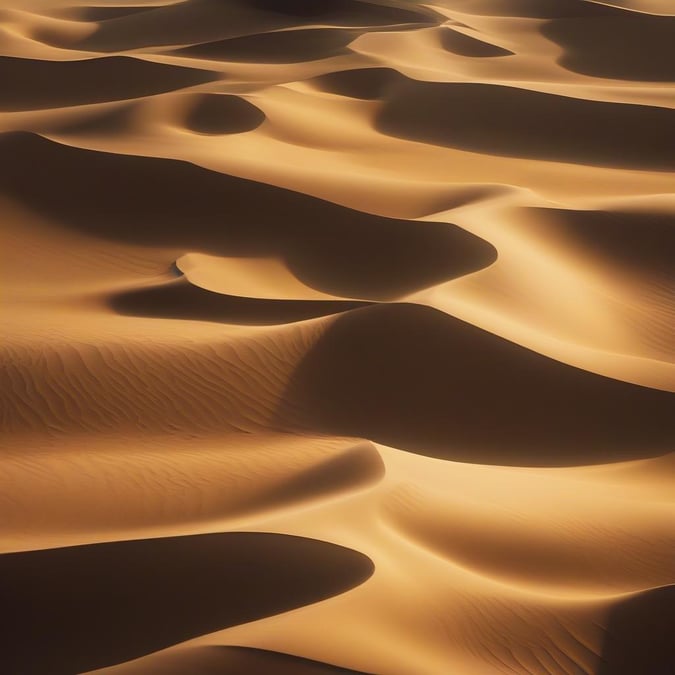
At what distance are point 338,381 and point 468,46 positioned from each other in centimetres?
797

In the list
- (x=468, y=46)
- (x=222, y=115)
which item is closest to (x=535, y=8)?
(x=468, y=46)

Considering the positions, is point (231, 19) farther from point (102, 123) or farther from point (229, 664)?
point (229, 664)

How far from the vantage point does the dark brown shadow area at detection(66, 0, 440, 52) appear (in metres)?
12.4

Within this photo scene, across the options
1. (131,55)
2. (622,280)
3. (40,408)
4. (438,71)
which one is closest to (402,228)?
(622,280)

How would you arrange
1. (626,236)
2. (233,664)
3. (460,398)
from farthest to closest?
(626,236) → (460,398) → (233,664)

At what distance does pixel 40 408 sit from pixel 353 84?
6346 mm

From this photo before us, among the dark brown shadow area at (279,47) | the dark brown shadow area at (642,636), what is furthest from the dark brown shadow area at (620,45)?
the dark brown shadow area at (642,636)

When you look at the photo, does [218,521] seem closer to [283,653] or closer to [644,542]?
[283,653]

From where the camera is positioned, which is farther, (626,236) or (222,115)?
(222,115)

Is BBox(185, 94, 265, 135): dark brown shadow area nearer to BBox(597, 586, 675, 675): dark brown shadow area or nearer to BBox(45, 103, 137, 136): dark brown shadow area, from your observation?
BBox(45, 103, 137, 136): dark brown shadow area

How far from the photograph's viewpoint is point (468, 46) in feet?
38.4

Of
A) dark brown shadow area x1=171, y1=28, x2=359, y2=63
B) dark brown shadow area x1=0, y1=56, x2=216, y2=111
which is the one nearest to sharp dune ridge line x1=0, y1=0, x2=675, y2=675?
dark brown shadow area x1=0, y1=56, x2=216, y2=111

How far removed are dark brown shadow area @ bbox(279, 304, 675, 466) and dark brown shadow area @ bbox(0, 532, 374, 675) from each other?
1.28 m

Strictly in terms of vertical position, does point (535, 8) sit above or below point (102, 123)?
above
